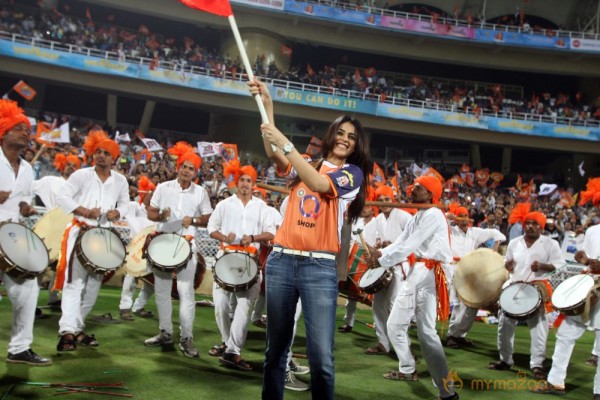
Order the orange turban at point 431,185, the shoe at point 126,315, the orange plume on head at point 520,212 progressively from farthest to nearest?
the shoe at point 126,315
the orange plume on head at point 520,212
the orange turban at point 431,185

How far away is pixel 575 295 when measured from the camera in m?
6.44

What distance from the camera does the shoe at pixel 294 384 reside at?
5.80 metres

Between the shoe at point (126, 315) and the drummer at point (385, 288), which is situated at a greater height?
the drummer at point (385, 288)

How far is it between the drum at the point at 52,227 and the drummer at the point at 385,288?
4.58 metres

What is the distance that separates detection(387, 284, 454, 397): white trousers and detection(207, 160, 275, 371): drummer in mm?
1554

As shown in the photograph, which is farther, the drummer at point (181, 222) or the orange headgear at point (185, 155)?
the orange headgear at point (185, 155)

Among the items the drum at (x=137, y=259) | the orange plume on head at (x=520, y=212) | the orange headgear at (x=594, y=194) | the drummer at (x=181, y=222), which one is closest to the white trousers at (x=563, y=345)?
the orange headgear at (x=594, y=194)

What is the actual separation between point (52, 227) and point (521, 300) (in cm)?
663

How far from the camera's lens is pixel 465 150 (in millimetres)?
33594

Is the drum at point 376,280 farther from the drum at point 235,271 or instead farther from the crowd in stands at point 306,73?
the crowd in stands at point 306,73

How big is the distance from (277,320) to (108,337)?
4436 millimetres

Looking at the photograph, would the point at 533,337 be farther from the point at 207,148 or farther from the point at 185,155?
the point at 207,148

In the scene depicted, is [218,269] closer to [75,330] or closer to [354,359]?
[75,330]

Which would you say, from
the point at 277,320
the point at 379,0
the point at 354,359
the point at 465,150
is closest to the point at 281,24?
the point at 379,0
